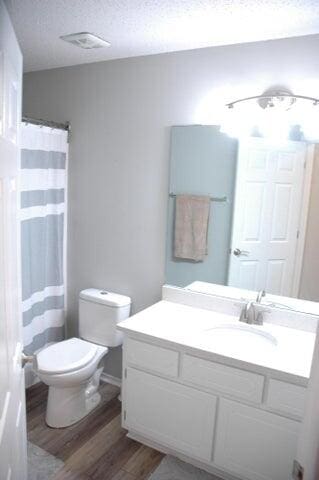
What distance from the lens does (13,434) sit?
1.12 metres

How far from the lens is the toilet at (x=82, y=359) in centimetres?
217

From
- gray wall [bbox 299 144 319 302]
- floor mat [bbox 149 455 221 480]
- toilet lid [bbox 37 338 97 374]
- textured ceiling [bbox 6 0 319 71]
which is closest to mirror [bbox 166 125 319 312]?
gray wall [bbox 299 144 319 302]

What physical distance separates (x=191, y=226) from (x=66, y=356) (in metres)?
1.18

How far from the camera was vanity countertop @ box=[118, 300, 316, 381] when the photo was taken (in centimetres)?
162

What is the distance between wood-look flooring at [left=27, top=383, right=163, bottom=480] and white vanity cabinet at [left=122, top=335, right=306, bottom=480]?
13cm

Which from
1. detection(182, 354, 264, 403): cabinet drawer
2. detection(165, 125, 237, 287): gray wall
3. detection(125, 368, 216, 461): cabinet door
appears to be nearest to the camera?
detection(182, 354, 264, 403): cabinet drawer

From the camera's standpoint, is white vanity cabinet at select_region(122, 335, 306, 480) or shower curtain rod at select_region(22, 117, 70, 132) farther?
shower curtain rod at select_region(22, 117, 70, 132)

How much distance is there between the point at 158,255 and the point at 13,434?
146cm

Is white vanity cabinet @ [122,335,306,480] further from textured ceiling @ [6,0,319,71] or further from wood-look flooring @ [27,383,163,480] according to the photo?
textured ceiling @ [6,0,319,71]

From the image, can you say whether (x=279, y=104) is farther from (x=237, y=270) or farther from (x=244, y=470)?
(x=244, y=470)

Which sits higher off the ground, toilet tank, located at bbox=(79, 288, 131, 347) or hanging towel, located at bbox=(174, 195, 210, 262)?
hanging towel, located at bbox=(174, 195, 210, 262)

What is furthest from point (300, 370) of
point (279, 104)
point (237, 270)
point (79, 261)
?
point (79, 261)

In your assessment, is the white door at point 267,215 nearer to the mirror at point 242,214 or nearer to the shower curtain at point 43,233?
the mirror at point 242,214

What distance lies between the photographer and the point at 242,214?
2.13 m
